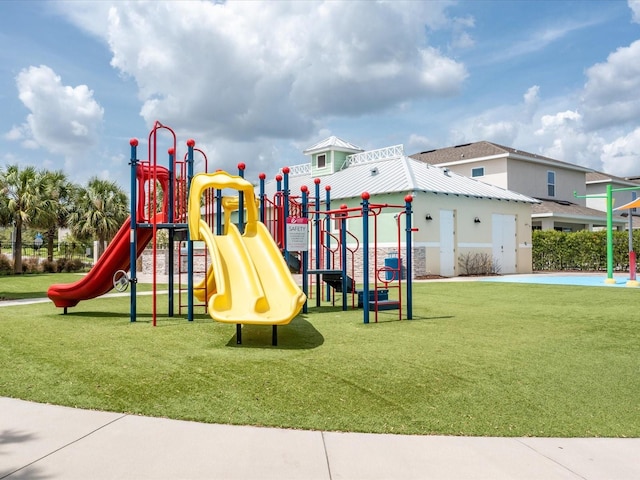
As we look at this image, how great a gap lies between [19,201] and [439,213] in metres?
22.7

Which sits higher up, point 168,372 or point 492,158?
point 492,158

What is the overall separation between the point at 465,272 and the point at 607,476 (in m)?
21.7

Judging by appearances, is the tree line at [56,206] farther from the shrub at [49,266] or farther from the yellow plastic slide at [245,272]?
the yellow plastic slide at [245,272]

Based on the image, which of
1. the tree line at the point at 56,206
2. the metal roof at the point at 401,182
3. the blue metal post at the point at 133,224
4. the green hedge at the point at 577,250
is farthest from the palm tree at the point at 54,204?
the green hedge at the point at 577,250

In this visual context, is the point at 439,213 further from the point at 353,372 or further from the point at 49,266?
the point at 49,266

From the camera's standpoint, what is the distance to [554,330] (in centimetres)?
905

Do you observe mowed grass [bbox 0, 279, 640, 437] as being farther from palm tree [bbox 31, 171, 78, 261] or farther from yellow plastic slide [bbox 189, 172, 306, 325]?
palm tree [bbox 31, 171, 78, 261]

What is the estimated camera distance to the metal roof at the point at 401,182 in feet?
78.1

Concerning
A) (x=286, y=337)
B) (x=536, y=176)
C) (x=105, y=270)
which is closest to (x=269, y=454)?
(x=286, y=337)

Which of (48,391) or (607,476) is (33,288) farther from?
(607,476)

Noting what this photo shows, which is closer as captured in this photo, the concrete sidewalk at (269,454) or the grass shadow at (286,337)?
the concrete sidewalk at (269,454)

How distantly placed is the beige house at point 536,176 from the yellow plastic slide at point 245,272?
82.1ft

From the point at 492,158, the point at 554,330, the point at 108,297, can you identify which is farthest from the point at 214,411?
the point at 492,158

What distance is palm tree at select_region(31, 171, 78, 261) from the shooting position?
97.9 ft
